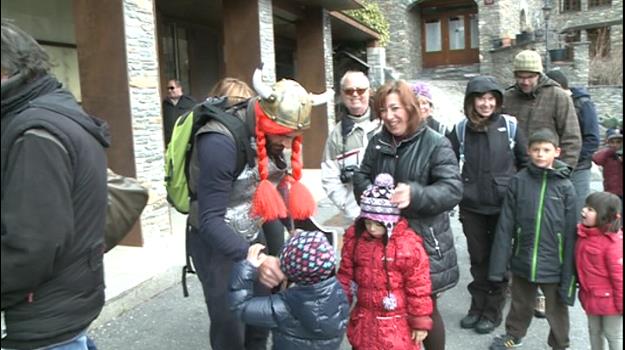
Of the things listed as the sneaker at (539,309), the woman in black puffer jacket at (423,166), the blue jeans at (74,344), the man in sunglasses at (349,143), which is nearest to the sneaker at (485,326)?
the sneaker at (539,309)

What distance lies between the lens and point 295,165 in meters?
2.59

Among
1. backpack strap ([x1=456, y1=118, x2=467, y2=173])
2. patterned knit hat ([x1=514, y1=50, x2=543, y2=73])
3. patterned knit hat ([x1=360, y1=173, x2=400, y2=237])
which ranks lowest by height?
patterned knit hat ([x1=360, y1=173, x2=400, y2=237])

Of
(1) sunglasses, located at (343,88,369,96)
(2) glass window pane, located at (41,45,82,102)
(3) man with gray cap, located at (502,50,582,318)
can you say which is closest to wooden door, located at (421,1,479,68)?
(2) glass window pane, located at (41,45,82,102)

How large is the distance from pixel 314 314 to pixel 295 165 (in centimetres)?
72

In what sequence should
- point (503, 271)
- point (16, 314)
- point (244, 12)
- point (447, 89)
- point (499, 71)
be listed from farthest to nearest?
1. point (499, 71)
2. point (447, 89)
3. point (244, 12)
4. point (503, 271)
5. point (16, 314)

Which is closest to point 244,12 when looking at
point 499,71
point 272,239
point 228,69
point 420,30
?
point 228,69

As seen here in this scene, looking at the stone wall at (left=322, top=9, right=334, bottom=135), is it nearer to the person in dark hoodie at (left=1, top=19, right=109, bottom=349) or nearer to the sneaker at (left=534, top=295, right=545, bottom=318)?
the sneaker at (left=534, top=295, right=545, bottom=318)

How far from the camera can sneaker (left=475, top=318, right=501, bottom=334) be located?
381 cm

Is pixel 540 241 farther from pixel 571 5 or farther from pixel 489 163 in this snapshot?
pixel 571 5

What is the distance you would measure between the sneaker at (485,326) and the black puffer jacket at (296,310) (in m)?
1.86

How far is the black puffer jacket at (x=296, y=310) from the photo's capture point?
223cm

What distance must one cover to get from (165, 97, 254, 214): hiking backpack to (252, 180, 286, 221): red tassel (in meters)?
0.13

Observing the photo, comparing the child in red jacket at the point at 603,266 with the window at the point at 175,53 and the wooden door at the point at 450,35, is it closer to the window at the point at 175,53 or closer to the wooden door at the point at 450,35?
the window at the point at 175,53

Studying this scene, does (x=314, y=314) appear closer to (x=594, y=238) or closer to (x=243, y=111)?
(x=243, y=111)
